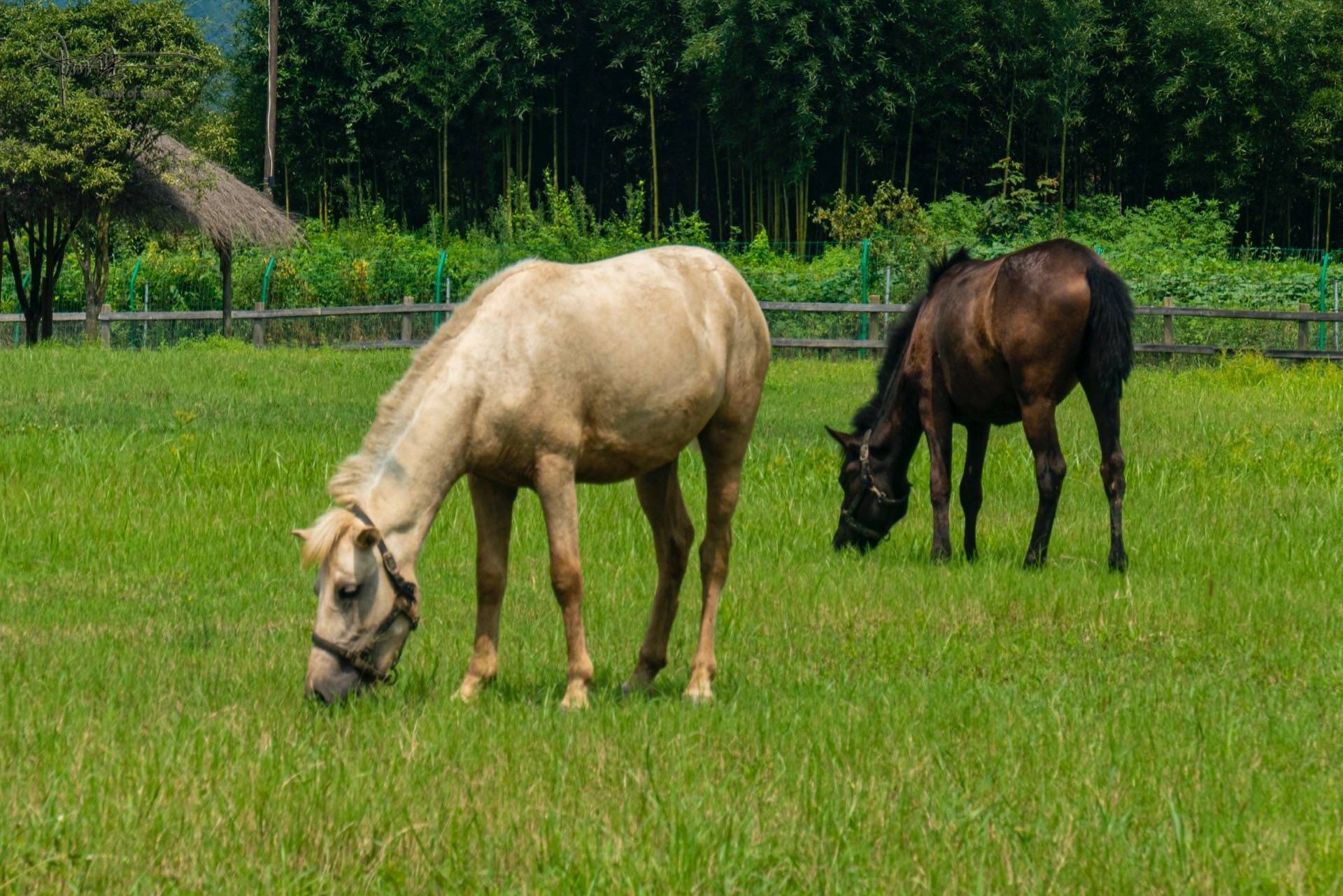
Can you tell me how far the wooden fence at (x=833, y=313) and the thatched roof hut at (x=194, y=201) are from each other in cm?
122

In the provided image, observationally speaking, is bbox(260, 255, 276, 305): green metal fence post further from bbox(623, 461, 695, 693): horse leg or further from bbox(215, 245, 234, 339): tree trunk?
bbox(623, 461, 695, 693): horse leg

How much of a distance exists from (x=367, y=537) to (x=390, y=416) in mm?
492

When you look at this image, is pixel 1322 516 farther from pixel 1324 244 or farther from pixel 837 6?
pixel 1324 244

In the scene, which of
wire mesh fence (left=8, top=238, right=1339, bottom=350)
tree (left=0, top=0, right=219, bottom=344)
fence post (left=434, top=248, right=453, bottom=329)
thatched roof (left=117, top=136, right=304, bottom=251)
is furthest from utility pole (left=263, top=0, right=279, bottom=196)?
tree (left=0, top=0, right=219, bottom=344)

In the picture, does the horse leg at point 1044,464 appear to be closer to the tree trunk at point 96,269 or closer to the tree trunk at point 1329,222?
the tree trunk at point 96,269

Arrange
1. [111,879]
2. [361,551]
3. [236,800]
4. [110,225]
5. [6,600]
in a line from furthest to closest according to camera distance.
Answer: [110,225] < [6,600] < [361,551] < [236,800] < [111,879]

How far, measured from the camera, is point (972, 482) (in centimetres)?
991

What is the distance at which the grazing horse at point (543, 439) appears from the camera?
515 cm

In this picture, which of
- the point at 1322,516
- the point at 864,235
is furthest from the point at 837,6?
the point at 1322,516

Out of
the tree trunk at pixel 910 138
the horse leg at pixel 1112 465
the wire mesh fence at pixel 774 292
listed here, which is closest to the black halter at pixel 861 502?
the horse leg at pixel 1112 465

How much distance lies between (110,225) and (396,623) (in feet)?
91.2

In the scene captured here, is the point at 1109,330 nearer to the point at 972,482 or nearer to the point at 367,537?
the point at 972,482

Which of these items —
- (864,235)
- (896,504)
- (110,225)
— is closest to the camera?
(896,504)

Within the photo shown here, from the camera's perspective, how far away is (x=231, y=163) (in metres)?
60.7
